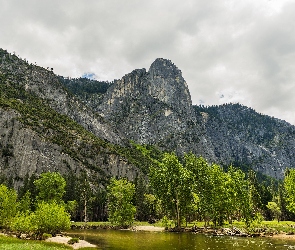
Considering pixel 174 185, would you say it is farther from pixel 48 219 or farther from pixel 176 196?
pixel 48 219

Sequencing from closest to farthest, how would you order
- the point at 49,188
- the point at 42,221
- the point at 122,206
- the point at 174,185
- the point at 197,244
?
the point at 197,244 < the point at 42,221 < the point at 174,185 < the point at 49,188 < the point at 122,206

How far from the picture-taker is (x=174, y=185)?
8531 centimetres

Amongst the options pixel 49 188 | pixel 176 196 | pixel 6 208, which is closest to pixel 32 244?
pixel 6 208

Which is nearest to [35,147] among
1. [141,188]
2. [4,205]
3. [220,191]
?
[141,188]

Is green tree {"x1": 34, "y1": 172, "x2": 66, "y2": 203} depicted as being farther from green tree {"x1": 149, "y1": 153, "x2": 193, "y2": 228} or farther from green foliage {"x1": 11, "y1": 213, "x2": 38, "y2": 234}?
green foliage {"x1": 11, "y1": 213, "x2": 38, "y2": 234}

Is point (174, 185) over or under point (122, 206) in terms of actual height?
over

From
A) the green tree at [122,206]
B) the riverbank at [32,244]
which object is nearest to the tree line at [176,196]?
the green tree at [122,206]

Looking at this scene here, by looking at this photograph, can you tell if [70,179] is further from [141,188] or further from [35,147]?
[35,147]

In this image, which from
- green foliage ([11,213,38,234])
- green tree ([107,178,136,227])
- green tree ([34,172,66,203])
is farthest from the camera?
green tree ([107,178,136,227])

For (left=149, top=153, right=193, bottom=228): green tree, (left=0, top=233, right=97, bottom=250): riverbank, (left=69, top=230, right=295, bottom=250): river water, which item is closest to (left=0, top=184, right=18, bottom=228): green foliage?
(left=0, top=233, right=97, bottom=250): riverbank

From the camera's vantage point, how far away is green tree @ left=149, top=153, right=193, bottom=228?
278 ft

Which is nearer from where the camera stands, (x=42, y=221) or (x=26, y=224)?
(x=26, y=224)

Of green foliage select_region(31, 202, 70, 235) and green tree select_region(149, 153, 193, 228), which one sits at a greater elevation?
green tree select_region(149, 153, 193, 228)

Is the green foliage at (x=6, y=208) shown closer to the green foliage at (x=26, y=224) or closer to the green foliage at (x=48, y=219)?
the green foliage at (x=26, y=224)
